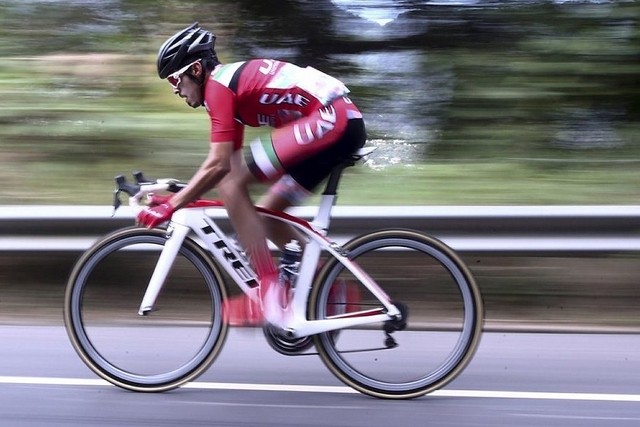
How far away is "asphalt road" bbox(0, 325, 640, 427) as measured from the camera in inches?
145

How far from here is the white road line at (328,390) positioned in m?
3.91

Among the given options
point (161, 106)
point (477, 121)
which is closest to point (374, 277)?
point (477, 121)

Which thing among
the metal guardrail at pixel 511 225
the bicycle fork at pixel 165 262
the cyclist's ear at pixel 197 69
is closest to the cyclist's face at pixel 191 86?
the cyclist's ear at pixel 197 69

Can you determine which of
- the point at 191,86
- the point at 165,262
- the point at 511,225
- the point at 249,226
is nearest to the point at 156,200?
the point at 165,262

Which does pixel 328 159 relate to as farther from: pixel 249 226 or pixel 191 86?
pixel 191 86

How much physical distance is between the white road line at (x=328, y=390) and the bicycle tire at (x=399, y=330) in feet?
0.41

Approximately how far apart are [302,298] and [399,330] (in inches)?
19.4

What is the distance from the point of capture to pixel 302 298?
3.90 meters

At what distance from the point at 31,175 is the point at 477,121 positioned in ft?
12.2

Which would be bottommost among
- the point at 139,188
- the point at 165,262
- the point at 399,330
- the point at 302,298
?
the point at 399,330

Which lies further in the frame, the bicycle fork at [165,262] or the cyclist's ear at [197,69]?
the bicycle fork at [165,262]

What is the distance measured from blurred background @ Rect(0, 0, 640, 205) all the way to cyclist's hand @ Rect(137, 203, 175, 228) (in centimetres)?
259

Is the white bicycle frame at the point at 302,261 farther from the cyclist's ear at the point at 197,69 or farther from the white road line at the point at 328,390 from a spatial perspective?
the cyclist's ear at the point at 197,69

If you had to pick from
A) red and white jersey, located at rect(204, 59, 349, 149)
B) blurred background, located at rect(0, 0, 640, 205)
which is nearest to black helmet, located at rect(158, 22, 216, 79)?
red and white jersey, located at rect(204, 59, 349, 149)
